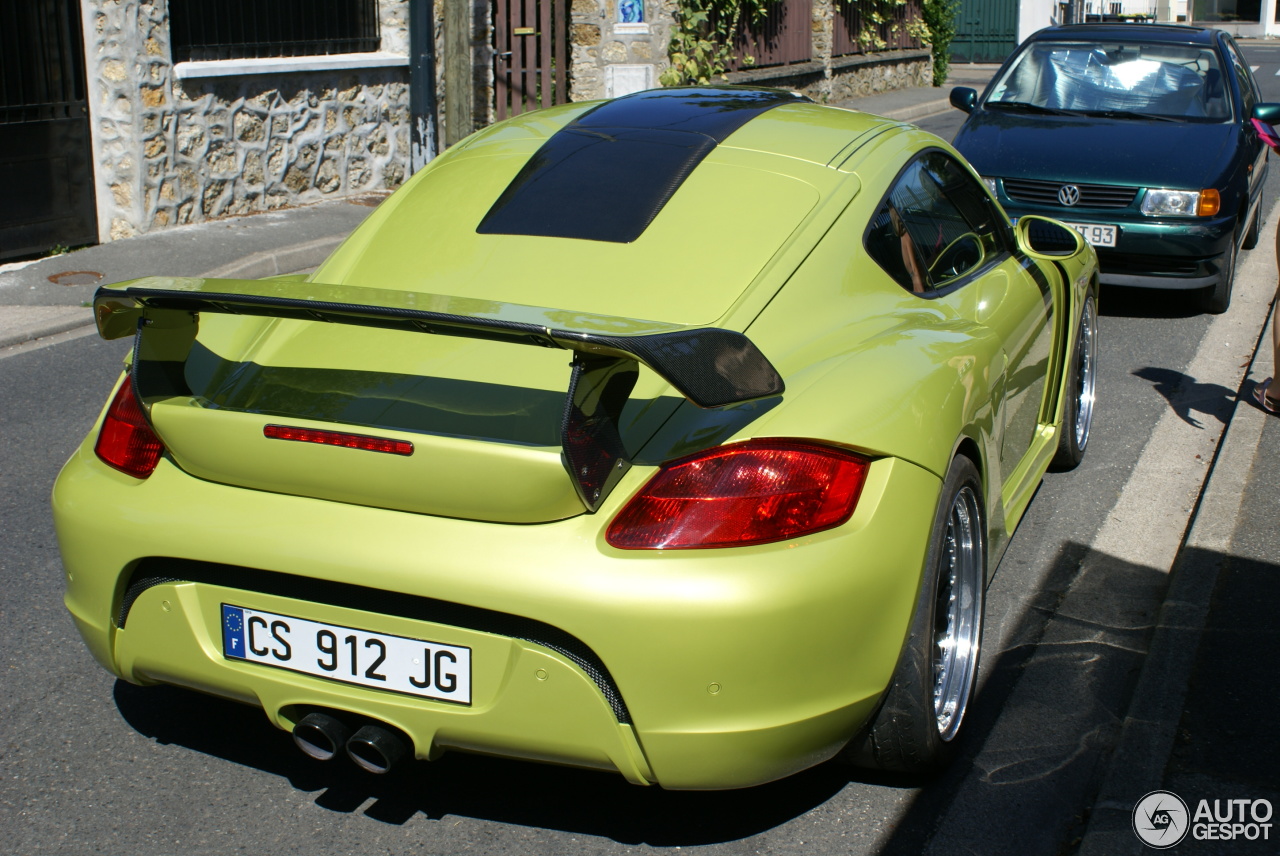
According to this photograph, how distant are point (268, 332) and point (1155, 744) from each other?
7.65 feet

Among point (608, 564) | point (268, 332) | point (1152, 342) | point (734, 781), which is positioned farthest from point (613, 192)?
point (1152, 342)

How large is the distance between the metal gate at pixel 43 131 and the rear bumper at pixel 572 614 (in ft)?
23.5

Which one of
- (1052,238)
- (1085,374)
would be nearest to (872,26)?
(1085,374)

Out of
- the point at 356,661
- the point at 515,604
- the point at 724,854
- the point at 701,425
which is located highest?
the point at 701,425

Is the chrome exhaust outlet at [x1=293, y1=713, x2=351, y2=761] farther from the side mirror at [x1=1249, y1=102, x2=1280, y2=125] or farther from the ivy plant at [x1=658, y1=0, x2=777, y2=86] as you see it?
the ivy plant at [x1=658, y1=0, x2=777, y2=86]

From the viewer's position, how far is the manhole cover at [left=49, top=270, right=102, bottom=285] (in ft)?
26.7

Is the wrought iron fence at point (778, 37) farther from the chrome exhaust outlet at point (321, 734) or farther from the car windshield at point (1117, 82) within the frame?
the chrome exhaust outlet at point (321, 734)

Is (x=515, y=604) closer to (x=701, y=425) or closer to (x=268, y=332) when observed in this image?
(x=701, y=425)

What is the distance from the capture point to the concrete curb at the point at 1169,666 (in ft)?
9.06

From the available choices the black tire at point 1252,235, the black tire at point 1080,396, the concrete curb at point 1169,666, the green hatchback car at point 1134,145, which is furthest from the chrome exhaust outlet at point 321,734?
the black tire at point 1252,235

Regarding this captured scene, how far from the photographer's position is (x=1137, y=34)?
9062mm

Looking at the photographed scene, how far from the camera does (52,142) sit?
9039mm

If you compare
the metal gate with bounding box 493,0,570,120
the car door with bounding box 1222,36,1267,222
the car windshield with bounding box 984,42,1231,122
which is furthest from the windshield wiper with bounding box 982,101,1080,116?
the metal gate with bounding box 493,0,570,120

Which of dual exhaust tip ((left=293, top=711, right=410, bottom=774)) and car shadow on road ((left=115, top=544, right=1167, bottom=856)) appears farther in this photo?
car shadow on road ((left=115, top=544, right=1167, bottom=856))
